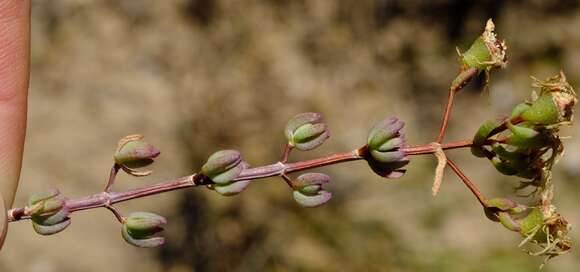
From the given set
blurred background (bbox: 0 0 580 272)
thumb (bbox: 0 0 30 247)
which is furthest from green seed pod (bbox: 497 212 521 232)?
blurred background (bbox: 0 0 580 272)

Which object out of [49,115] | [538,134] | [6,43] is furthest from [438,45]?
[538,134]

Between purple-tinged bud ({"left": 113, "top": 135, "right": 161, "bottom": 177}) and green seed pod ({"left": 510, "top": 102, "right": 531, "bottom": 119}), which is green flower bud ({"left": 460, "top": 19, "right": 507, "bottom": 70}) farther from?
purple-tinged bud ({"left": 113, "top": 135, "right": 161, "bottom": 177})

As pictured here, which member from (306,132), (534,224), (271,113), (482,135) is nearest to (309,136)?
(306,132)

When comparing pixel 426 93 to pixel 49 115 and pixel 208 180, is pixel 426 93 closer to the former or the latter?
pixel 49 115

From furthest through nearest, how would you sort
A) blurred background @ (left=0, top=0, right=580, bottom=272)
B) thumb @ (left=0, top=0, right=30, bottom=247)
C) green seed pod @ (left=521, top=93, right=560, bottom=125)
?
blurred background @ (left=0, top=0, right=580, bottom=272), thumb @ (left=0, top=0, right=30, bottom=247), green seed pod @ (left=521, top=93, right=560, bottom=125)

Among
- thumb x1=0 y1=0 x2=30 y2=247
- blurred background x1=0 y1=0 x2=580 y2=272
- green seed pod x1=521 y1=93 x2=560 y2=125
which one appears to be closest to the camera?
green seed pod x1=521 y1=93 x2=560 y2=125

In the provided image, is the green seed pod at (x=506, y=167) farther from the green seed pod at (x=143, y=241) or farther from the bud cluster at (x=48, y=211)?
the bud cluster at (x=48, y=211)
